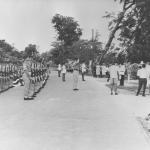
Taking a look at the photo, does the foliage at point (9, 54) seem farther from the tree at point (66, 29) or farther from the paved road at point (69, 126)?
the paved road at point (69, 126)

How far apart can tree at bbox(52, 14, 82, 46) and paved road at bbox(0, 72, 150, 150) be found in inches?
3308

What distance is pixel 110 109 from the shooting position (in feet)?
52.0

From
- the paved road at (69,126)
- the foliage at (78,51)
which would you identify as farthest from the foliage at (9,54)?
the paved road at (69,126)

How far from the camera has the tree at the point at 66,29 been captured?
102 m

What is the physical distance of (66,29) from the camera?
333 ft

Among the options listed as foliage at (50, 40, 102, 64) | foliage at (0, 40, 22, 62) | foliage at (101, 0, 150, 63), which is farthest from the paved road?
foliage at (50, 40, 102, 64)

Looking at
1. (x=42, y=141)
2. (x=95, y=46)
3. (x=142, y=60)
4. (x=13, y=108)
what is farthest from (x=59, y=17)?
(x=42, y=141)

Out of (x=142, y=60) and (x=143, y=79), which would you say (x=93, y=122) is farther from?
(x=142, y=60)

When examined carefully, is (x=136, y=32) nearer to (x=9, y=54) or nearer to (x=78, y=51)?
(x=78, y=51)

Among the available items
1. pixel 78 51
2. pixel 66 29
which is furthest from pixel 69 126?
pixel 66 29

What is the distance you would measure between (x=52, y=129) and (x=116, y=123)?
2.08m

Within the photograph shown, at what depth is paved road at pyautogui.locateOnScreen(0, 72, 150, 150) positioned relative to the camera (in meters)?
9.10

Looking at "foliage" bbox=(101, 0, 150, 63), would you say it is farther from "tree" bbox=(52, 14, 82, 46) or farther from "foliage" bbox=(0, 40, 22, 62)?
"tree" bbox=(52, 14, 82, 46)

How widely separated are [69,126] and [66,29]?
3564 inches
